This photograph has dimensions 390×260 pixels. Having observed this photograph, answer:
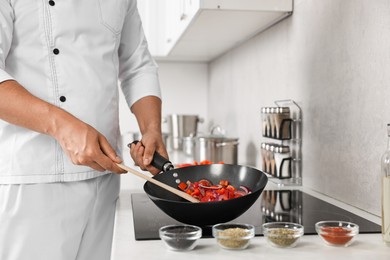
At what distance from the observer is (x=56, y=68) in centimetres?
107

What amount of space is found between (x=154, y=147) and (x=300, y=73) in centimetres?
64

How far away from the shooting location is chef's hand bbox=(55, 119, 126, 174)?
2.91 feet

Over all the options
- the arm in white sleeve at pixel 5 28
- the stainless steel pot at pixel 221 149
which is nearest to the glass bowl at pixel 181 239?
the arm in white sleeve at pixel 5 28

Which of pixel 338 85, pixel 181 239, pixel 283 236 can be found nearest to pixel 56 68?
pixel 181 239

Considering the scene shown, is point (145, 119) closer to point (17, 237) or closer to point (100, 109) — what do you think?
point (100, 109)

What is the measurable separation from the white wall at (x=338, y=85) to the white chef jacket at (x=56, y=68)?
57cm

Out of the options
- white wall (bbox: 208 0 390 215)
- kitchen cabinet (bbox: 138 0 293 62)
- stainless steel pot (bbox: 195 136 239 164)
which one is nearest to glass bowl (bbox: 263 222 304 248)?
white wall (bbox: 208 0 390 215)

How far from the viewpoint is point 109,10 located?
3.83 ft

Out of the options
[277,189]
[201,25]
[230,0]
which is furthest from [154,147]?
[201,25]

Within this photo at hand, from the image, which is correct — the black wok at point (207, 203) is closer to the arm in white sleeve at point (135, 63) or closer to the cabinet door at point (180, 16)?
the arm in white sleeve at point (135, 63)

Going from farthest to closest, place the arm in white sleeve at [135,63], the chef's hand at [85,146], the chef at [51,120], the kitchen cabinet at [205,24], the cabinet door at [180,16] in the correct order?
1. the cabinet door at [180,16]
2. the kitchen cabinet at [205,24]
3. the arm in white sleeve at [135,63]
4. the chef at [51,120]
5. the chef's hand at [85,146]

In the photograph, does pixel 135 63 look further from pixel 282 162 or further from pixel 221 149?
pixel 221 149

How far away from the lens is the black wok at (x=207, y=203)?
2.84 feet

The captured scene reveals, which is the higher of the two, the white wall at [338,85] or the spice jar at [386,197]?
the white wall at [338,85]
